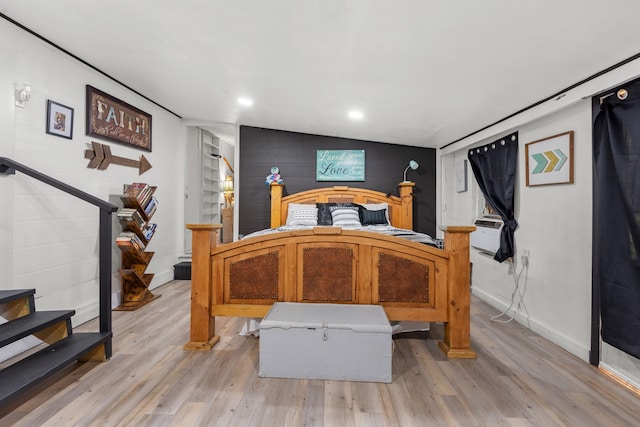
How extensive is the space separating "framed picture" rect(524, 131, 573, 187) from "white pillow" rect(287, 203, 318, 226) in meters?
2.34

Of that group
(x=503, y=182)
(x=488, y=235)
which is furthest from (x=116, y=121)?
(x=488, y=235)

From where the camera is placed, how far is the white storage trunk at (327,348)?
188 cm

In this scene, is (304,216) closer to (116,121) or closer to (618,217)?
(116,121)

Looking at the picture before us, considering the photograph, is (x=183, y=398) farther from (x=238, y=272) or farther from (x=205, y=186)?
(x=205, y=186)

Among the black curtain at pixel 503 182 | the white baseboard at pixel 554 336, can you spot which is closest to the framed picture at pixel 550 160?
the black curtain at pixel 503 182

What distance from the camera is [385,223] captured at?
4.05m

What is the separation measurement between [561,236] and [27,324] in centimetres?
372

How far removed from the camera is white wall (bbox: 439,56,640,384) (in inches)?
87.4

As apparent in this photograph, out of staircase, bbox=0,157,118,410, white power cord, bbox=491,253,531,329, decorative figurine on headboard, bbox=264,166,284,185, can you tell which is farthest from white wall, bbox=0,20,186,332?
white power cord, bbox=491,253,531,329

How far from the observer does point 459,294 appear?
2221 mm

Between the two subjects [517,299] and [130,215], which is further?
[130,215]

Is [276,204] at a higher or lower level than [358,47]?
lower

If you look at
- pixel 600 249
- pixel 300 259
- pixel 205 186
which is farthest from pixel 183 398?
pixel 205 186

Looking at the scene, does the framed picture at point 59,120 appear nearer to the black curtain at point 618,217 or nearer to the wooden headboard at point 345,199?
the wooden headboard at point 345,199
